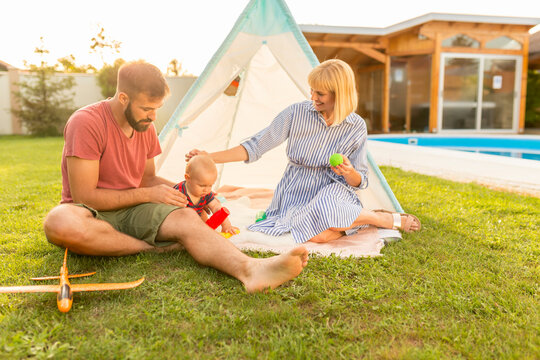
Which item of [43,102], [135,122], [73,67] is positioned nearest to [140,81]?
[135,122]

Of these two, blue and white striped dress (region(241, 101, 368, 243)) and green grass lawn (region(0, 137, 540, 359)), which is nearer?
green grass lawn (region(0, 137, 540, 359))

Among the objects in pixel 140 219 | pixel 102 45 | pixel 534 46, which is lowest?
pixel 140 219

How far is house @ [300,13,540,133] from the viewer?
1041 cm

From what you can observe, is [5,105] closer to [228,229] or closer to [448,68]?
[448,68]

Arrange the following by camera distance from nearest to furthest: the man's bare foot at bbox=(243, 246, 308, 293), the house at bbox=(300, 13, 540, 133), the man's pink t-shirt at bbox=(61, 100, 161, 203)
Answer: the man's bare foot at bbox=(243, 246, 308, 293) → the man's pink t-shirt at bbox=(61, 100, 161, 203) → the house at bbox=(300, 13, 540, 133)

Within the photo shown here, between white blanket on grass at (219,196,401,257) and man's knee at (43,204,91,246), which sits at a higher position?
man's knee at (43,204,91,246)

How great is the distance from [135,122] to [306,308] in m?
Result: 1.26

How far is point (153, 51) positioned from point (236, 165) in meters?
22.4

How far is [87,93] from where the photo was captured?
14.4 m

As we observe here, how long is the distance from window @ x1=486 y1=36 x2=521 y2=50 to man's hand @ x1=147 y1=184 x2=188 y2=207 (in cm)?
1131

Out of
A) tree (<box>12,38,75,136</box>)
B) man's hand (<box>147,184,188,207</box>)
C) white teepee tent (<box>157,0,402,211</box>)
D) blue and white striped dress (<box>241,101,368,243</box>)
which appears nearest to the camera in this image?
man's hand (<box>147,184,188,207</box>)

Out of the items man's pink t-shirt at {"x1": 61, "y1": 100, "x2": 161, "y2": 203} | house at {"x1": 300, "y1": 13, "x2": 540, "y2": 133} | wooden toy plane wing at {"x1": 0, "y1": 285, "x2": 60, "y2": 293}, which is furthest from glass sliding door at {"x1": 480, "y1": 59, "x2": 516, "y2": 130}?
wooden toy plane wing at {"x1": 0, "y1": 285, "x2": 60, "y2": 293}

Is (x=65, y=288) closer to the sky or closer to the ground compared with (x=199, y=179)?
closer to the ground

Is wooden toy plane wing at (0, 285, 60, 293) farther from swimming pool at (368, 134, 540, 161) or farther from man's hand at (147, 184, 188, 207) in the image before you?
swimming pool at (368, 134, 540, 161)
